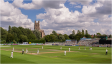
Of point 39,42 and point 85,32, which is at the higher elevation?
point 85,32

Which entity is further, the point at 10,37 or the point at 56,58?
the point at 10,37

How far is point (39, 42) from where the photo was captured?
118562 mm

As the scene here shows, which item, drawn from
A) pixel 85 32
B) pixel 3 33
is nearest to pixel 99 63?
pixel 3 33

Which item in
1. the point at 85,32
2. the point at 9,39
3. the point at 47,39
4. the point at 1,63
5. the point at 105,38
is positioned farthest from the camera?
the point at 85,32

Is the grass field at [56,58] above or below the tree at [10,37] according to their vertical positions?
below

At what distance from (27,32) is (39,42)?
34690mm

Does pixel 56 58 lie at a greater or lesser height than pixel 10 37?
lesser

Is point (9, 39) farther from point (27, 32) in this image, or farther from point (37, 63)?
point (37, 63)

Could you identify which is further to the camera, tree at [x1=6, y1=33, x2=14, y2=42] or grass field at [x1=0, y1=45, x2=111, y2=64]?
tree at [x1=6, y1=33, x2=14, y2=42]

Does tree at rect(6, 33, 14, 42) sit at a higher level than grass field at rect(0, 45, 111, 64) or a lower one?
higher

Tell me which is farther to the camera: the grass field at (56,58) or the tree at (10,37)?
the tree at (10,37)

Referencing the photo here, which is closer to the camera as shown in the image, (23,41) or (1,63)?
(1,63)

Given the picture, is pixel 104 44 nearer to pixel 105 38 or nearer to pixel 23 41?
pixel 105 38

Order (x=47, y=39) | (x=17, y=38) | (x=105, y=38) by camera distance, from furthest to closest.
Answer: (x=47, y=39) < (x=17, y=38) < (x=105, y=38)
